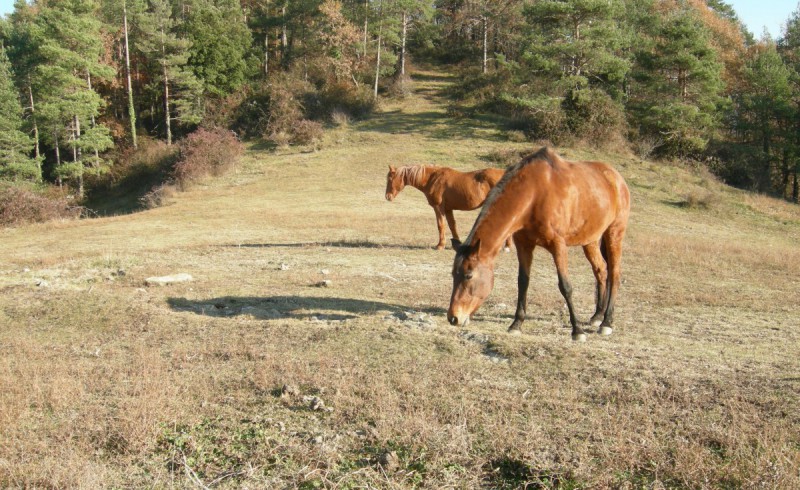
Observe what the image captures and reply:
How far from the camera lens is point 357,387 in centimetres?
526

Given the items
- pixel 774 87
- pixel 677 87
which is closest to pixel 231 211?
pixel 677 87

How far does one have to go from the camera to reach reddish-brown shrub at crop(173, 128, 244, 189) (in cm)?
3219

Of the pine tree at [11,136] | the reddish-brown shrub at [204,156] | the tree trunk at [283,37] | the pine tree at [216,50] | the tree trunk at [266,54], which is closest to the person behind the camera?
the reddish-brown shrub at [204,156]

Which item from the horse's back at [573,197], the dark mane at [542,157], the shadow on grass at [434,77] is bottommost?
the horse's back at [573,197]

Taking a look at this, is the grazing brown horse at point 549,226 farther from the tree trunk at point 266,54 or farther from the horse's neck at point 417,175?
the tree trunk at point 266,54

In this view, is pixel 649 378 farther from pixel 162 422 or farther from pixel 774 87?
pixel 774 87

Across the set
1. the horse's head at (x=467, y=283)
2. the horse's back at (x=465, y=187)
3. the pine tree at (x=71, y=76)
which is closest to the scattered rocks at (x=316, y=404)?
the horse's head at (x=467, y=283)

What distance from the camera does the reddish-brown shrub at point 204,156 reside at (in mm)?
32188

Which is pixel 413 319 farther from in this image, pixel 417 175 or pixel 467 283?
pixel 417 175

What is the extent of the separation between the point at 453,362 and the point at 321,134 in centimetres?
3571

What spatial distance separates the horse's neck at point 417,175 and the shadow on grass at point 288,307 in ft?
21.1

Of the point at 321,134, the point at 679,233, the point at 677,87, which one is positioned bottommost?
the point at 679,233

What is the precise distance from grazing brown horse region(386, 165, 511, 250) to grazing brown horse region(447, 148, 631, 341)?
6.13m

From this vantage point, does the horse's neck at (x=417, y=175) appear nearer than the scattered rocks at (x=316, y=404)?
No
